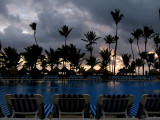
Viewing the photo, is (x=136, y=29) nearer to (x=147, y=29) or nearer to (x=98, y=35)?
(x=147, y=29)

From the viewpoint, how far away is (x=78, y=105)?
3.77 metres

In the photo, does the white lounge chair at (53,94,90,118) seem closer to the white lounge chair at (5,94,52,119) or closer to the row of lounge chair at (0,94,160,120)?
the row of lounge chair at (0,94,160,120)

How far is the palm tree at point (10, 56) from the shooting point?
4950 cm

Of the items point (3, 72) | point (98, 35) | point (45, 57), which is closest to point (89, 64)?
point (98, 35)

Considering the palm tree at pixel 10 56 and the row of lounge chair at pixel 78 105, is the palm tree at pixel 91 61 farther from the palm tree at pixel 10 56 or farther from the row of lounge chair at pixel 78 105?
the row of lounge chair at pixel 78 105

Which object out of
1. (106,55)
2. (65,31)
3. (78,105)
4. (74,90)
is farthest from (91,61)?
(78,105)

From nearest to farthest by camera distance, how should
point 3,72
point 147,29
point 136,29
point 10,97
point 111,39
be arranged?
point 10,97 < point 3,72 < point 147,29 < point 136,29 < point 111,39

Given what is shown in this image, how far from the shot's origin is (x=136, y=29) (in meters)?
49.5

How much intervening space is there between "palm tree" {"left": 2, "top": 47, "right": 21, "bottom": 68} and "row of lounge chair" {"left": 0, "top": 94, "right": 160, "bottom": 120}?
4944 centimetres

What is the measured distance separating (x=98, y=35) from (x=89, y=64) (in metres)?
9.34

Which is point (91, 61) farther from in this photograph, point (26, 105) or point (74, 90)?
point (26, 105)

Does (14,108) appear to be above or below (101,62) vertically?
below

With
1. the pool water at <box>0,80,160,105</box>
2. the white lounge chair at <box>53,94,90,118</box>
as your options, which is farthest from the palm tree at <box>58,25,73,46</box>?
the white lounge chair at <box>53,94,90,118</box>

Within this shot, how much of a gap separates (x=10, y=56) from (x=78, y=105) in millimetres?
50238
